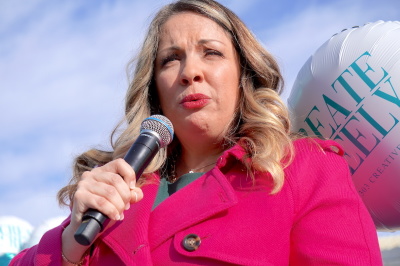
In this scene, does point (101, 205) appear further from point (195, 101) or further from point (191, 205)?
point (195, 101)

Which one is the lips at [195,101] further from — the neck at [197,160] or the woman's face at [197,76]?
the neck at [197,160]

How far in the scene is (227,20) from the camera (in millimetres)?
2953

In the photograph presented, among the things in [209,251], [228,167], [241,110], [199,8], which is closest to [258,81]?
[241,110]

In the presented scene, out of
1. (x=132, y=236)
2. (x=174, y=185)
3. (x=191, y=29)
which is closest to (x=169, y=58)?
(x=191, y=29)

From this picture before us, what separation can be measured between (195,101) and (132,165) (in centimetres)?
88

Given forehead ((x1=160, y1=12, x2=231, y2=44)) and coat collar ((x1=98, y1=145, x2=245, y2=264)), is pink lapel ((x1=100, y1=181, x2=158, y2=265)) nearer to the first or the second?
coat collar ((x1=98, y1=145, x2=245, y2=264))

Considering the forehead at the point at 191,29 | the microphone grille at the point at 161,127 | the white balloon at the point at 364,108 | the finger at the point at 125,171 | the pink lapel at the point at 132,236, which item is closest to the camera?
the finger at the point at 125,171

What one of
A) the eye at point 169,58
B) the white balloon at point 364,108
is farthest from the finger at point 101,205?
the white balloon at point 364,108

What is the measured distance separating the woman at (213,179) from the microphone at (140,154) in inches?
1.7

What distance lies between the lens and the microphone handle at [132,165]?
161 cm

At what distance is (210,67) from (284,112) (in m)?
0.42

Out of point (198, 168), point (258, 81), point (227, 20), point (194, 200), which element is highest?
point (227, 20)

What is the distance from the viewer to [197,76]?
2652 mm

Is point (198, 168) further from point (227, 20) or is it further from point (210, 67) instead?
point (227, 20)
